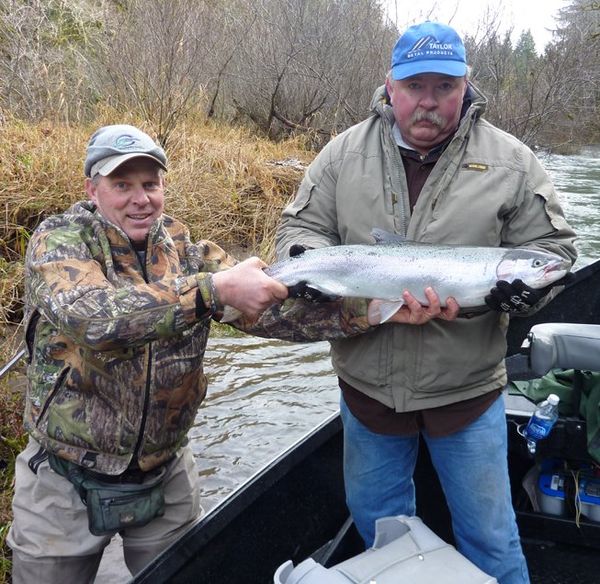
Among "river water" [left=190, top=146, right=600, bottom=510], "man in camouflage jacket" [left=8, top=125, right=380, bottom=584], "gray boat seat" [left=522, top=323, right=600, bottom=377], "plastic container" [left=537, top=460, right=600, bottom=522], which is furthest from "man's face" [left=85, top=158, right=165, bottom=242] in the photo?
"river water" [left=190, top=146, right=600, bottom=510]

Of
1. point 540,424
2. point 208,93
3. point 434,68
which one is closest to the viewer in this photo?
point 434,68

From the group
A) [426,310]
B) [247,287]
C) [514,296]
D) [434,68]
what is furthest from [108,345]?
[434,68]

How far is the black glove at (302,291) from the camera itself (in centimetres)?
279

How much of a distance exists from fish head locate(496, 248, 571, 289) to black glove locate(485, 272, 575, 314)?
0.10ft

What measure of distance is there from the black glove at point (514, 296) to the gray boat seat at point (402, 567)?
87 centimetres

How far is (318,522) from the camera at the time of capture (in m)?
3.35

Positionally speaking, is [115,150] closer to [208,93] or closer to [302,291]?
[302,291]

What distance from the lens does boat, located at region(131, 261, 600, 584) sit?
2.72 m

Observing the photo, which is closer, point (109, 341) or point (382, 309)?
point (109, 341)

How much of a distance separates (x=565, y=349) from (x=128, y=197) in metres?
1.98

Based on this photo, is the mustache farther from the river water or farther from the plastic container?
the river water

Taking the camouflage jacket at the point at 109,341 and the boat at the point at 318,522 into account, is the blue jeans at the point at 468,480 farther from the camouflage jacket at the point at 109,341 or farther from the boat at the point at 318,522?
the camouflage jacket at the point at 109,341

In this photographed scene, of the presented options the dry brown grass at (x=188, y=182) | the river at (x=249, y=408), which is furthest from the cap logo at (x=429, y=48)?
the dry brown grass at (x=188, y=182)

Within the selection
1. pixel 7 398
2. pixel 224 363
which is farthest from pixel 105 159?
pixel 224 363
